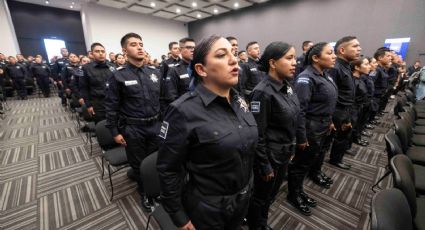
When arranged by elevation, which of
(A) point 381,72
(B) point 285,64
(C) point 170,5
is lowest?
(A) point 381,72

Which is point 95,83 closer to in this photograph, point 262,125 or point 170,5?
point 262,125

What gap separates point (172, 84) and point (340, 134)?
97.4 inches

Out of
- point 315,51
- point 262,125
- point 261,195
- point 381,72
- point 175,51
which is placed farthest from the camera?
point 381,72

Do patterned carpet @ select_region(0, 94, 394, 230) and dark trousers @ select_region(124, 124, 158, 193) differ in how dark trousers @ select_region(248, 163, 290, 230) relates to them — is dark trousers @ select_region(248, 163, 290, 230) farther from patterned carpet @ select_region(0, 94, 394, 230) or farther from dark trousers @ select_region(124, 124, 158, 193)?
dark trousers @ select_region(124, 124, 158, 193)

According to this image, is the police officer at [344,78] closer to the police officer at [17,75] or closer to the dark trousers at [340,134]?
the dark trousers at [340,134]

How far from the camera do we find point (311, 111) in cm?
205

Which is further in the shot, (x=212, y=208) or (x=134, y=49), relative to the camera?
(x=134, y=49)

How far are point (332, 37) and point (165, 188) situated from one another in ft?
30.9

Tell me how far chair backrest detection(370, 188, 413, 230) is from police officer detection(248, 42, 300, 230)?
2.10 feet

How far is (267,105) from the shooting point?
1.51 metres

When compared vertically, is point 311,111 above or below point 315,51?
below

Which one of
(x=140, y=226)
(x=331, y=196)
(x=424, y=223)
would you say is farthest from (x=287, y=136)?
(x=140, y=226)

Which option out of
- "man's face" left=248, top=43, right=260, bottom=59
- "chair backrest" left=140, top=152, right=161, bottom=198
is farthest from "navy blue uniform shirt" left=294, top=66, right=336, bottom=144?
"man's face" left=248, top=43, right=260, bottom=59

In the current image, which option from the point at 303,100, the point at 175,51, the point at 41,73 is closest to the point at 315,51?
the point at 303,100
